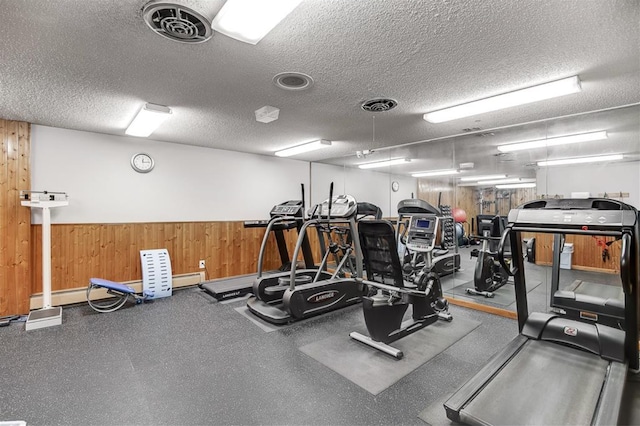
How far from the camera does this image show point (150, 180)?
17.1 feet

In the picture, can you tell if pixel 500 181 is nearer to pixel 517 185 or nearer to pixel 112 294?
pixel 517 185

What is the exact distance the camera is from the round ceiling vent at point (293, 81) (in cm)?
267

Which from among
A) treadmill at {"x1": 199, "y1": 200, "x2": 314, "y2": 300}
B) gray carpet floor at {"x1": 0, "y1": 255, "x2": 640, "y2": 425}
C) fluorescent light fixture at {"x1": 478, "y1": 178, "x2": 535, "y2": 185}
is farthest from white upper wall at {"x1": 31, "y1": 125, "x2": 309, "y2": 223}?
fluorescent light fixture at {"x1": 478, "y1": 178, "x2": 535, "y2": 185}

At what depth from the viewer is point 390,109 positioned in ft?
11.8

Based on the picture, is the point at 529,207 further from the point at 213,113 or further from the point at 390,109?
the point at 213,113

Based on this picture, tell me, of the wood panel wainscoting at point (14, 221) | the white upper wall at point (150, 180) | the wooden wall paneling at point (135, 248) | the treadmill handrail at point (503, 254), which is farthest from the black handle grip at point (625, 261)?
the wood panel wainscoting at point (14, 221)

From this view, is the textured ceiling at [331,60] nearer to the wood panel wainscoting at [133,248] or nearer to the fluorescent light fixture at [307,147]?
the fluorescent light fixture at [307,147]

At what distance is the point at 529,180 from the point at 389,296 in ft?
9.58

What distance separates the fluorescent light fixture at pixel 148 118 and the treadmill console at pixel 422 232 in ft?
12.6

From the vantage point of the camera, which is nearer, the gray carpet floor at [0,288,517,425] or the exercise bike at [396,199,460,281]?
the gray carpet floor at [0,288,517,425]

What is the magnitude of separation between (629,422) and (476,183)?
13.7 ft

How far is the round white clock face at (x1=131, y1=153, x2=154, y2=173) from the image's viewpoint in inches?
199

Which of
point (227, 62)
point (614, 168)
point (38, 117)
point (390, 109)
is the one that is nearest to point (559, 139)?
point (614, 168)

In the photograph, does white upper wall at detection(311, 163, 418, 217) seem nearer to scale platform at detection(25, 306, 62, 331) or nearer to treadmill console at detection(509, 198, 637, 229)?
treadmill console at detection(509, 198, 637, 229)
